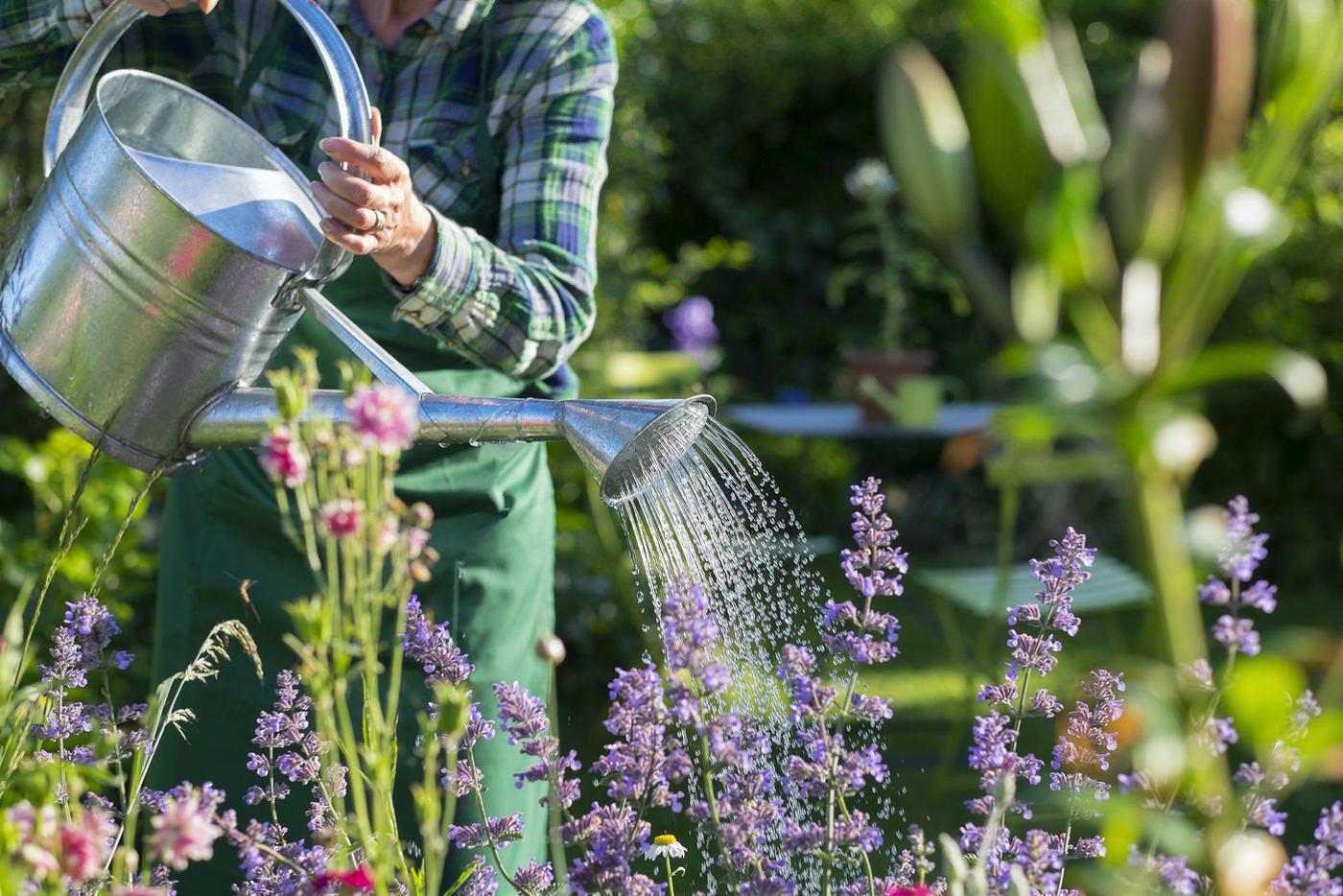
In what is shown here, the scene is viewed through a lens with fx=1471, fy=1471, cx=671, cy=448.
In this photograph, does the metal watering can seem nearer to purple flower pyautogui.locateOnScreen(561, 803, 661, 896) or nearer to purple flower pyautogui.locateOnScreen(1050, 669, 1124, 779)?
purple flower pyautogui.locateOnScreen(561, 803, 661, 896)

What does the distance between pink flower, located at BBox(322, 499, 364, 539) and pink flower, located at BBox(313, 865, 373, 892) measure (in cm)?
20

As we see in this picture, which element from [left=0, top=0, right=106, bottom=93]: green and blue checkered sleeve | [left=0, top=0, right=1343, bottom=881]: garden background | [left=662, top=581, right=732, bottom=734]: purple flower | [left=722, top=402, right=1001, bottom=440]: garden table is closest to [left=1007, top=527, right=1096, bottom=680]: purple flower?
[left=662, top=581, right=732, bottom=734]: purple flower

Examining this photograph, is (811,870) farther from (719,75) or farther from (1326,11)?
(719,75)

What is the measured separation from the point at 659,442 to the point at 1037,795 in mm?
680

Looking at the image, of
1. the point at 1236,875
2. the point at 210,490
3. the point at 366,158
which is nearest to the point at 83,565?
the point at 210,490

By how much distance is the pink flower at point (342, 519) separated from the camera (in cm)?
68

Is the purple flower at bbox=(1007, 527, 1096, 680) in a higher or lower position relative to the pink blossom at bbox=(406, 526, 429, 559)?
higher

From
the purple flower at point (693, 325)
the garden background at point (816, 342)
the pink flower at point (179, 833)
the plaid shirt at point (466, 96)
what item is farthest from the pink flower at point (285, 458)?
the purple flower at point (693, 325)

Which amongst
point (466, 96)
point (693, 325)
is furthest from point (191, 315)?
point (693, 325)

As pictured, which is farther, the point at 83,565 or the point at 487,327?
the point at 83,565

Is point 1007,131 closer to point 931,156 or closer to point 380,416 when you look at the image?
point 931,156

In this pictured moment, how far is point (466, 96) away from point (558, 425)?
2.21 ft

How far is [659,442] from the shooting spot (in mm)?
1169

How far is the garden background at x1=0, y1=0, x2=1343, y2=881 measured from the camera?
157 inches
